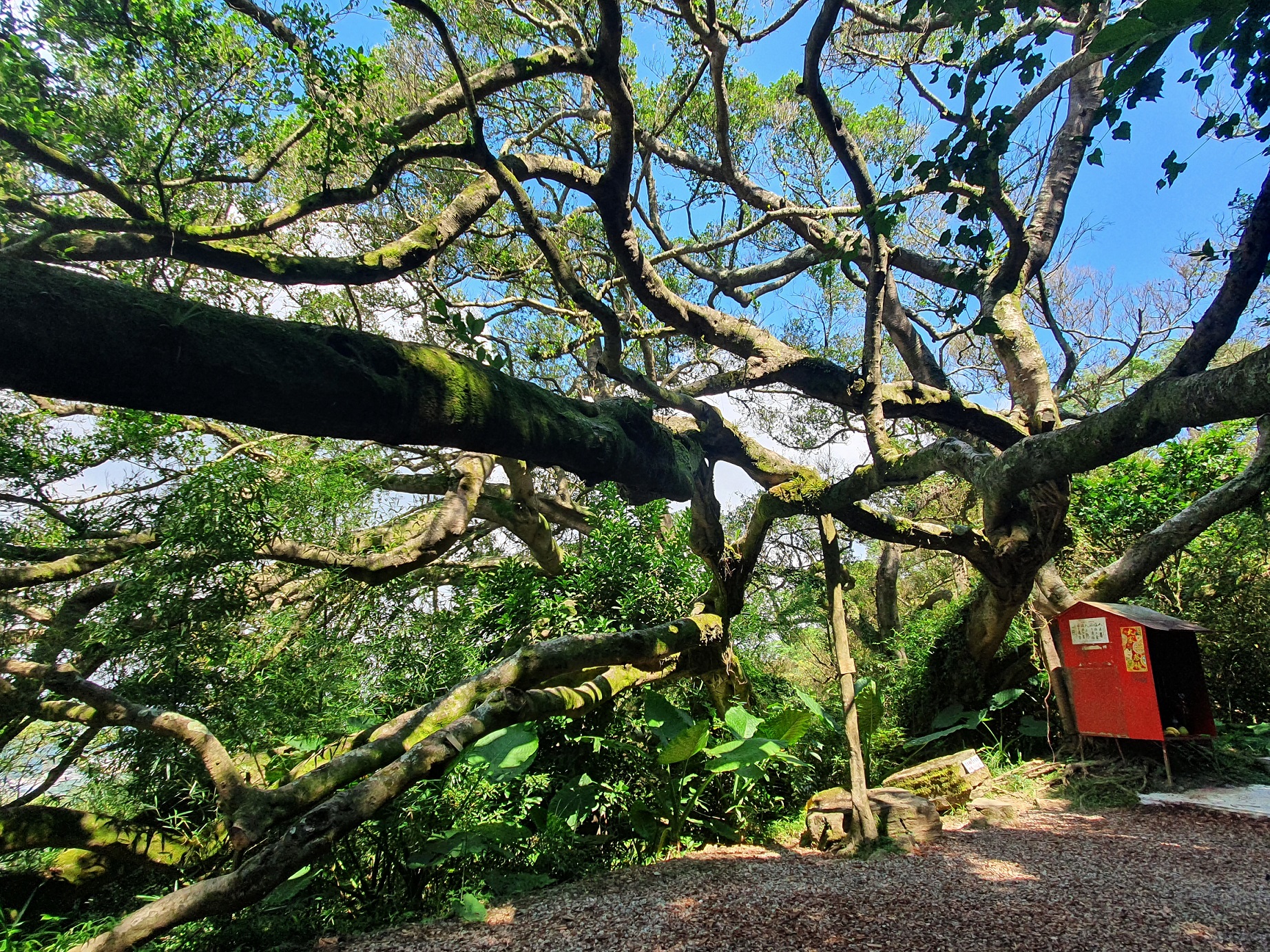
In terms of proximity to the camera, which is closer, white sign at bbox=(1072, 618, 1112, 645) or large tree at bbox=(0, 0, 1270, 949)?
large tree at bbox=(0, 0, 1270, 949)

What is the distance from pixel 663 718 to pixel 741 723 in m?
0.61

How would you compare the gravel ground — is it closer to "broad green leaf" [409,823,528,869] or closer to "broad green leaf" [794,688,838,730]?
"broad green leaf" [409,823,528,869]

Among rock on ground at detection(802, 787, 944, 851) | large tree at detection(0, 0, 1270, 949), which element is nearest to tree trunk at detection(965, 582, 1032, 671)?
large tree at detection(0, 0, 1270, 949)

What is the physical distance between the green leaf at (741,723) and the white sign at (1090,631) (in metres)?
3.80

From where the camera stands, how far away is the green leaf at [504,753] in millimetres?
3744

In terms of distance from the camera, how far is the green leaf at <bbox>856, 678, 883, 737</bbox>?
5.76m

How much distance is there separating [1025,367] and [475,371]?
18.5 ft

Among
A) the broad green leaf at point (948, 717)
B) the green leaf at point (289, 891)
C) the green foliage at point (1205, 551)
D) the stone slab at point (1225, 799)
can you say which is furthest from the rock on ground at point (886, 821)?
the green foliage at point (1205, 551)

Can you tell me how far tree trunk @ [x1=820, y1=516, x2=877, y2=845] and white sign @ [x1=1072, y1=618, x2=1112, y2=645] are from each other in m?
2.98

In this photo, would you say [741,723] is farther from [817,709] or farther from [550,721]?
[550,721]

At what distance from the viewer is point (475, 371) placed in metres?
2.83

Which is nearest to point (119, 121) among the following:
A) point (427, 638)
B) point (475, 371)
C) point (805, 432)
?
point (475, 371)

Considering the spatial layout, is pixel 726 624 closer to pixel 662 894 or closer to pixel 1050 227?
pixel 662 894

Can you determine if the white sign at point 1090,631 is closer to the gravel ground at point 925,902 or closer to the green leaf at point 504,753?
the gravel ground at point 925,902
